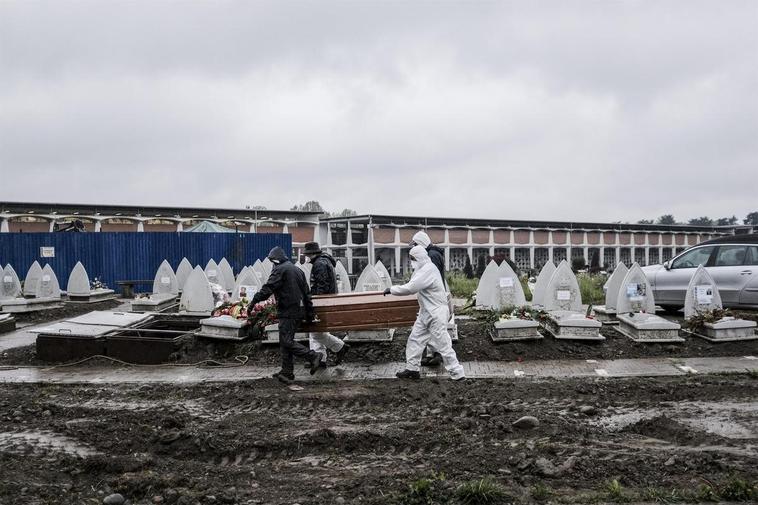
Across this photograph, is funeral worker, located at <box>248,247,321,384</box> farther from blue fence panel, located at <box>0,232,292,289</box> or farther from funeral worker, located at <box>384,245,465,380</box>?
blue fence panel, located at <box>0,232,292,289</box>

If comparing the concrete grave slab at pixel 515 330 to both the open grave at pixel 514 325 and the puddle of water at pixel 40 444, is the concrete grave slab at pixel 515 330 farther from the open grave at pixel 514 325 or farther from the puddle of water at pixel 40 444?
the puddle of water at pixel 40 444

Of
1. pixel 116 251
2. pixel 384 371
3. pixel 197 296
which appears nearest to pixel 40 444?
pixel 384 371

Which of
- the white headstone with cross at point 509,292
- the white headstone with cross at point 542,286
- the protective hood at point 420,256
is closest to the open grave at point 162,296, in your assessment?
the white headstone with cross at point 509,292

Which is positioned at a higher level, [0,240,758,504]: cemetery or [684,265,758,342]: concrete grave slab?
[684,265,758,342]: concrete grave slab

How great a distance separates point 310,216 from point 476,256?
36.6 feet

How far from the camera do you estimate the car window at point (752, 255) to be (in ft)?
38.9

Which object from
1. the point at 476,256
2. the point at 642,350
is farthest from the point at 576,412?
the point at 476,256

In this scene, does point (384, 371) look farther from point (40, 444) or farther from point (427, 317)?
point (40, 444)

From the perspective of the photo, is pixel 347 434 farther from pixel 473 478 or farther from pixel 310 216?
pixel 310 216

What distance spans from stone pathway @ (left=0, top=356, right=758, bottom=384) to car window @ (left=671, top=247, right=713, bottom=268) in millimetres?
3781

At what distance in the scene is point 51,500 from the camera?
4457mm

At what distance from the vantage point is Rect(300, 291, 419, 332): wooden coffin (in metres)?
8.88

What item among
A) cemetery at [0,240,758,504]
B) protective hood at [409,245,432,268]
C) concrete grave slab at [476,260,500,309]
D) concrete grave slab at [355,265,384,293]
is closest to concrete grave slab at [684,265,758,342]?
cemetery at [0,240,758,504]

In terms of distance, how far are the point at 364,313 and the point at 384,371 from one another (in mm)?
1070
